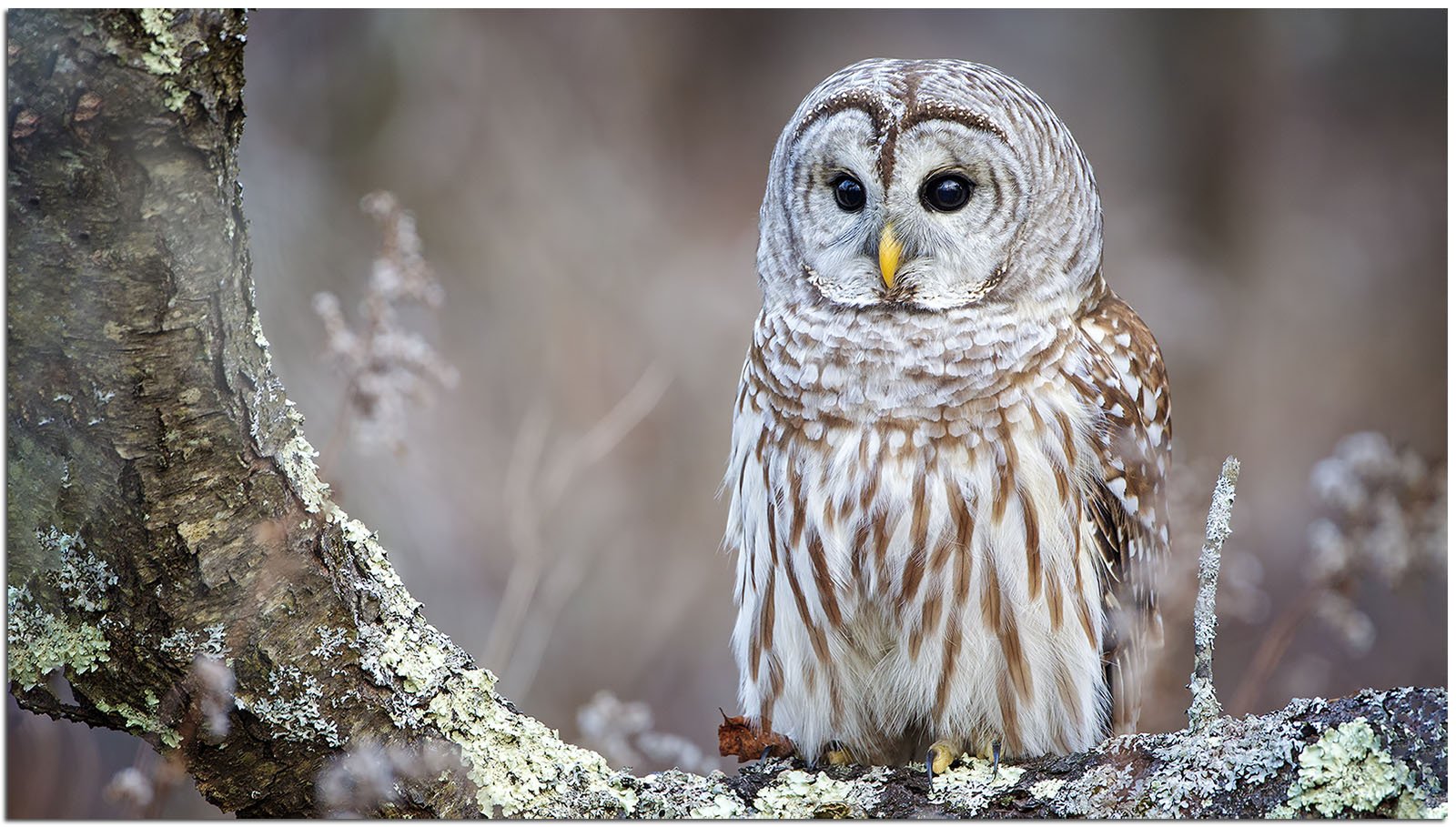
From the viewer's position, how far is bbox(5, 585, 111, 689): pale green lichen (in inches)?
63.9

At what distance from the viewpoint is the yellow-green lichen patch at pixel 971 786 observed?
185 centimetres

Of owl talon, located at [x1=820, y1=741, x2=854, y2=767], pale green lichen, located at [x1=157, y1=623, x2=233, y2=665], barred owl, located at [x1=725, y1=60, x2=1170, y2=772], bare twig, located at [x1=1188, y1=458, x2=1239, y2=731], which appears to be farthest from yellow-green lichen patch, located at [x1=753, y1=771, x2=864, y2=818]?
pale green lichen, located at [x1=157, y1=623, x2=233, y2=665]

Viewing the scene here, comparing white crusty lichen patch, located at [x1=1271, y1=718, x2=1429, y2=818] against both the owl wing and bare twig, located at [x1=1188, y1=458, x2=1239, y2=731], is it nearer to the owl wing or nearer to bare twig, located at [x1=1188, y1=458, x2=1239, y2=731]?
bare twig, located at [x1=1188, y1=458, x2=1239, y2=731]

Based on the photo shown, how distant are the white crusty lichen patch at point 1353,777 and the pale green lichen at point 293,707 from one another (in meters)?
1.35

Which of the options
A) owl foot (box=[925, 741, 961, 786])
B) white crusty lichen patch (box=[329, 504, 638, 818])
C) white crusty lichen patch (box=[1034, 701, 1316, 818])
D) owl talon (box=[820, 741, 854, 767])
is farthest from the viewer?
owl talon (box=[820, 741, 854, 767])

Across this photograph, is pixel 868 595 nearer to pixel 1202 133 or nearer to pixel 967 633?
pixel 967 633

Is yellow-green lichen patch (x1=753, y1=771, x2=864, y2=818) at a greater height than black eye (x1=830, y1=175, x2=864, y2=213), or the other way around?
black eye (x1=830, y1=175, x2=864, y2=213)

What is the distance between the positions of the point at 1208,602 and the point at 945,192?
939mm

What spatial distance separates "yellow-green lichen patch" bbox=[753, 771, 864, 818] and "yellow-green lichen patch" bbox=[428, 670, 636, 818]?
221 millimetres

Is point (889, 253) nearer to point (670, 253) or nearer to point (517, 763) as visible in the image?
point (517, 763)

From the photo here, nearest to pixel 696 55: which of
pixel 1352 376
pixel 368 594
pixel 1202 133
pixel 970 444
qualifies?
pixel 1202 133

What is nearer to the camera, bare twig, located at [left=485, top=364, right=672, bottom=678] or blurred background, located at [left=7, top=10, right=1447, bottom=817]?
bare twig, located at [left=485, top=364, right=672, bottom=678]

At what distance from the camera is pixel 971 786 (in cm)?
189

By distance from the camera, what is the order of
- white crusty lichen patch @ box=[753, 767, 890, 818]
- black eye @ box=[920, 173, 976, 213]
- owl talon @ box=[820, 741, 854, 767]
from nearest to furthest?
white crusty lichen patch @ box=[753, 767, 890, 818] < black eye @ box=[920, 173, 976, 213] < owl talon @ box=[820, 741, 854, 767]
